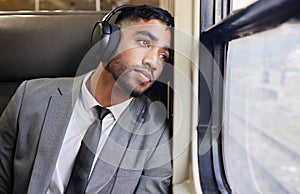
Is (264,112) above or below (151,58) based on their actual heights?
below

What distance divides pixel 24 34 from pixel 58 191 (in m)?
0.60

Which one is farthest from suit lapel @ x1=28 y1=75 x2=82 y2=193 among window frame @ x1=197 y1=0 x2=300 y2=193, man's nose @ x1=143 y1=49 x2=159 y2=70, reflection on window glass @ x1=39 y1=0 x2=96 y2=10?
reflection on window glass @ x1=39 y1=0 x2=96 y2=10

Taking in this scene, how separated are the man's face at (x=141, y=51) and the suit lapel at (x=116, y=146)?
0.27 ft

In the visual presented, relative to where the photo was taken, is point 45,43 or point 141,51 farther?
point 45,43

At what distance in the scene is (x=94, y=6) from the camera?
2.56 meters

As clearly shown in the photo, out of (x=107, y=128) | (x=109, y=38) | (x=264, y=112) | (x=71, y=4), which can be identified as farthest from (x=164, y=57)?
(x=71, y=4)

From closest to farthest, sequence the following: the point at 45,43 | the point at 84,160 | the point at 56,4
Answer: the point at 84,160 < the point at 45,43 < the point at 56,4

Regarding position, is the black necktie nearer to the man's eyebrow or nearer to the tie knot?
the tie knot

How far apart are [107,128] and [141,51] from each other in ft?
0.88

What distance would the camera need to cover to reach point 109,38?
3.68 feet

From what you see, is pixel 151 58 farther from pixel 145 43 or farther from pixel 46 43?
pixel 46 43

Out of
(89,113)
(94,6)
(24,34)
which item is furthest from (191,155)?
(94,6)

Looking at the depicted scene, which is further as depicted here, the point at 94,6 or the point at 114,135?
the point at 94,6

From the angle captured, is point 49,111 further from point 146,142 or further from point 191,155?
point 191,155
